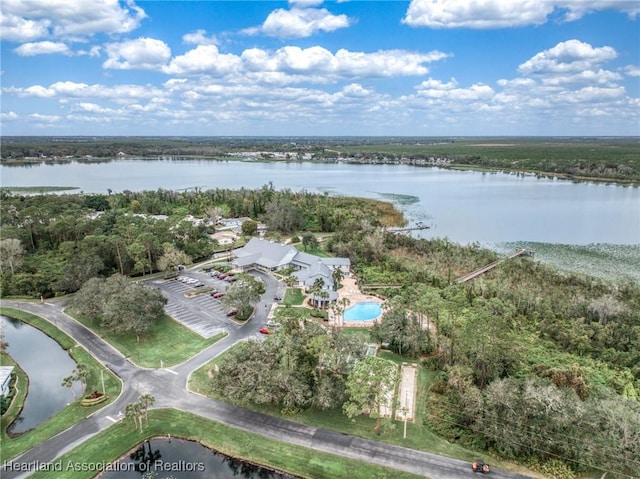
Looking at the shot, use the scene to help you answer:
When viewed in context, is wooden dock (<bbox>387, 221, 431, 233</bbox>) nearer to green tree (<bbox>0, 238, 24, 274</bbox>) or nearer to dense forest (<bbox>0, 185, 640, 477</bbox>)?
dense forest (<bbox>0, 185, 640, 477</bbox>)

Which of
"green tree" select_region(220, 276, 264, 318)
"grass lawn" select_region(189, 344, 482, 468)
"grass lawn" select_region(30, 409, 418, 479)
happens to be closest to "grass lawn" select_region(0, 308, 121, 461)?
"grass lawn" select_region(30, 409, 418, 479)

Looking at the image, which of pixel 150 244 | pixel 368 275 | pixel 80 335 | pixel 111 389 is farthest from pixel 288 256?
pixel 111 389

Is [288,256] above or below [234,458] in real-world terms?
above

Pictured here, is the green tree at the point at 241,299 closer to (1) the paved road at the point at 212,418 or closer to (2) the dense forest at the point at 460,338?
(1) the paved road at the point at 212,418

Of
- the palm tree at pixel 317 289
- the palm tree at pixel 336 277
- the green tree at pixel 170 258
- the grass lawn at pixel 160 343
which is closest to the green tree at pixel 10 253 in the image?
the green tree at pixel 170 258

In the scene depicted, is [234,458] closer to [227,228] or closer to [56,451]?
[56,451]

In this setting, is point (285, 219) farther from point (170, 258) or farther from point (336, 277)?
point (336, 277)

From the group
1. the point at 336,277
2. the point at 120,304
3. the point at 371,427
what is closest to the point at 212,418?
the point at 371,427
